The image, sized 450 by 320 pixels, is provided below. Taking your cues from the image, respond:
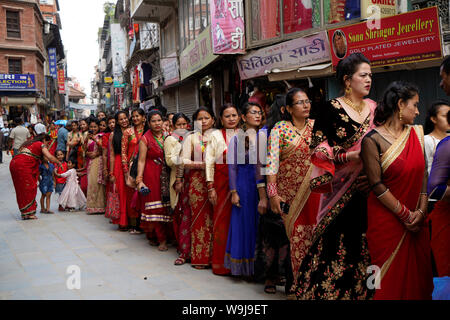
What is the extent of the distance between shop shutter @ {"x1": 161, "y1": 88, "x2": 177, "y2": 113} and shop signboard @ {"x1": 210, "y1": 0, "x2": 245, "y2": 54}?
361 inches

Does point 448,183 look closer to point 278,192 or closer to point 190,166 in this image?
point 278,192

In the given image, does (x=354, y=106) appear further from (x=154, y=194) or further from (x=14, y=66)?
(x=14, y=66)

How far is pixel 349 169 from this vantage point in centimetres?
295

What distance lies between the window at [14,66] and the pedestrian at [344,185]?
33138 millimetres

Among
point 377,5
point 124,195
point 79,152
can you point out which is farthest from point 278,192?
point 79,152

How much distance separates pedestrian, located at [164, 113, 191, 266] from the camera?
5105 mm

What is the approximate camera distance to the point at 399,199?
8.60 ft

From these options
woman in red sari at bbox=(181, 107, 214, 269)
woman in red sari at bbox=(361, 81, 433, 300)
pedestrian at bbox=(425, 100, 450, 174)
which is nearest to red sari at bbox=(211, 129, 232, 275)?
woman in red sari at bbox=(181, 107, 214, 269)

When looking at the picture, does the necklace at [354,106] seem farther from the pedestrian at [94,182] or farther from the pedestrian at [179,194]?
the pedestrian at [94,182]

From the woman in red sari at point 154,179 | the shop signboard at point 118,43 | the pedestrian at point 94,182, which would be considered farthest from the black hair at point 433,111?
the shop signboard at point 118,43

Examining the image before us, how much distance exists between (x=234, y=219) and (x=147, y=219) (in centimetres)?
176

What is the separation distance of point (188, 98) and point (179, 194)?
12.1 meters

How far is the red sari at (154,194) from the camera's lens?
5.67 metres
